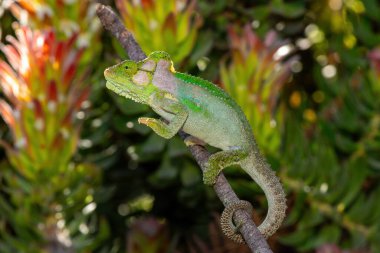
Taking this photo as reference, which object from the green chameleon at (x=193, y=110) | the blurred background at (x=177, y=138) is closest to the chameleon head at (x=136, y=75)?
the green chameleon at (x=193, y=110)

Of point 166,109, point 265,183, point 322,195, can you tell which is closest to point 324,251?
point 322,195

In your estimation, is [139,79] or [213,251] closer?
[139,79]

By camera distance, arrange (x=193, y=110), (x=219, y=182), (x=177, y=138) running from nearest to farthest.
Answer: (x=219, y=182), (x=193, y=110), (x=177, y=138)

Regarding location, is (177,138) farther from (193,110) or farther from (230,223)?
(230,223)

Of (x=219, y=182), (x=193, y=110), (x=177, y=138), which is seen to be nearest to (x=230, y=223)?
(x=219, y=182)

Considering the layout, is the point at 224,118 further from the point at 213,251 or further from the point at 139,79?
the point at 213,251

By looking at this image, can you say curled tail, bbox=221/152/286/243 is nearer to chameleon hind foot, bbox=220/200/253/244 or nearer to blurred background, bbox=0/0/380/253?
chameleon hind foot, bbox=220/200/253/244

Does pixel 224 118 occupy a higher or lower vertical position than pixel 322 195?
higher
